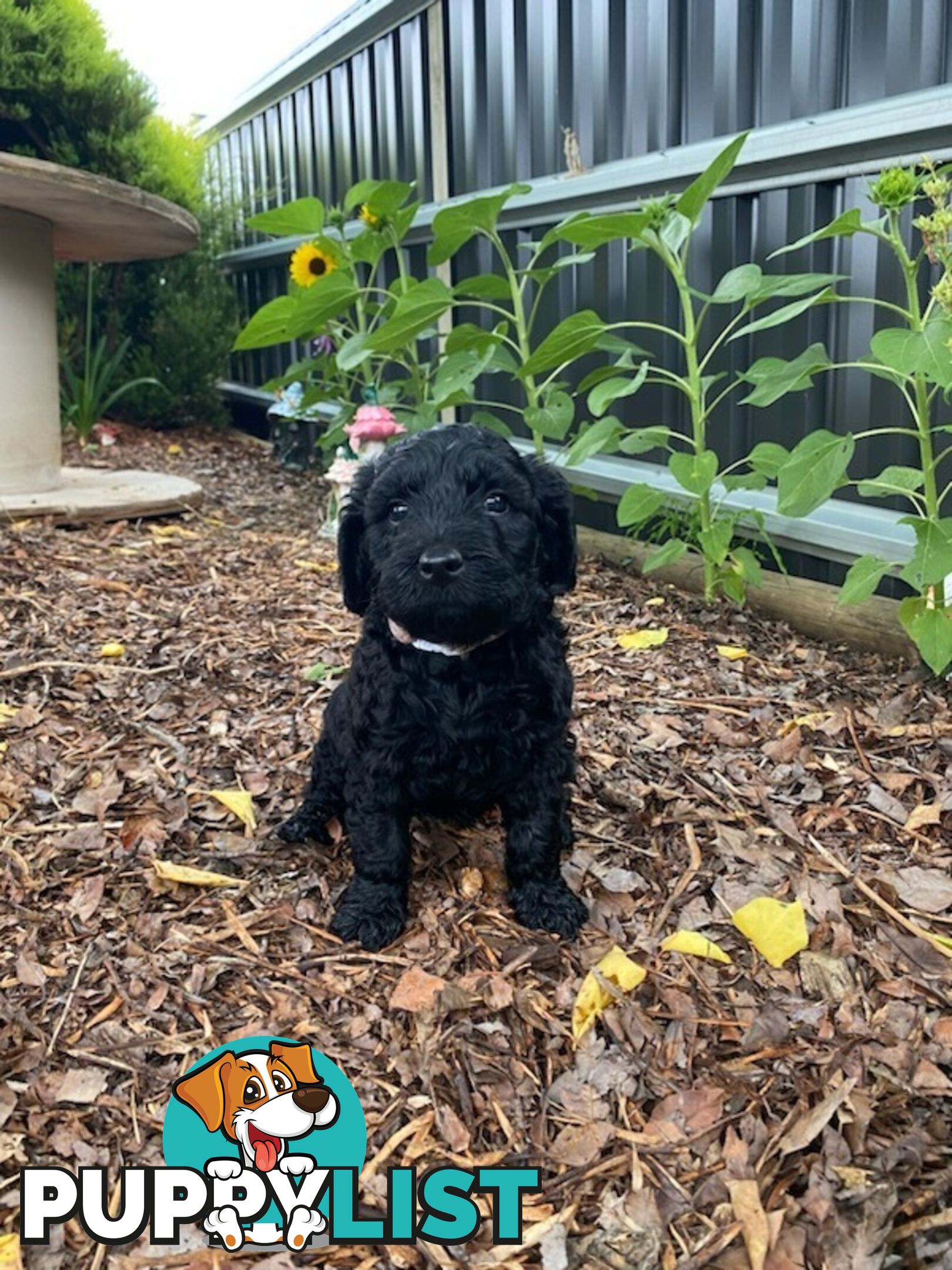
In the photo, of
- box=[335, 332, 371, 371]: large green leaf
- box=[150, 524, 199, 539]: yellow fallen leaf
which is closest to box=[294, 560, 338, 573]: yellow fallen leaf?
box=[150, 524, 199, 539]: yellow fallen leaf

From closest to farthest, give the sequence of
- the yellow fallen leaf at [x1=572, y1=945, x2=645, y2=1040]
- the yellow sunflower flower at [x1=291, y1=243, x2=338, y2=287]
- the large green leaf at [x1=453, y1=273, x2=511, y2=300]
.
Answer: the yellow fallen leaf at [x1=572, y1=945, x2=645, y2=1040]
the large green leaf at [x1=453, y1=273, x2=511, y2=300]
the yellow sunflower flower at [x1=291, y1=243, x2=338, y2=287]

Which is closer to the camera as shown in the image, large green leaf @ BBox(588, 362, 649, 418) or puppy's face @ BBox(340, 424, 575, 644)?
puppy's face @ BBox(340, 424, 575, 644)

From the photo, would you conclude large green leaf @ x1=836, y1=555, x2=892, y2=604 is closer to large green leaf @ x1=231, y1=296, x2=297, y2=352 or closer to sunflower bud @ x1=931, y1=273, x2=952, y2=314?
sunflower bud @ x1=931, y1=273, x2=952, y2=314

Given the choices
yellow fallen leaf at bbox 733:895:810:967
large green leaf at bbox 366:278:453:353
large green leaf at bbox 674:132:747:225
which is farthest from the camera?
large green leaf at bbox 366:278:453:353

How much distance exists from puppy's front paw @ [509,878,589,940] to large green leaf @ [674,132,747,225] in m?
2.19

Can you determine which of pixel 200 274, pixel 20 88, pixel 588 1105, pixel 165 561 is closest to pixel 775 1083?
pixel 588 1105

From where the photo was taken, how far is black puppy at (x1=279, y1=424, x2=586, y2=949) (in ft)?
6.28

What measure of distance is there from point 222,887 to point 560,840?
29.3 inches

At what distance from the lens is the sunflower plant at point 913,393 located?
8.80ft

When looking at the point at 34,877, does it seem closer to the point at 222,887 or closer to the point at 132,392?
the point at 222,887

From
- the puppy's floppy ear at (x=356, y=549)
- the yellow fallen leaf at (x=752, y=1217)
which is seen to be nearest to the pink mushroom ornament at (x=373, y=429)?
the puppy's floppy ear at (x=356, y=549)

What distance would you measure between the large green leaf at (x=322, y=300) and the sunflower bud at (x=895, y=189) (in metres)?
2.17

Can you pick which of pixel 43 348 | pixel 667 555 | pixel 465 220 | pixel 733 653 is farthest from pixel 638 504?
pixel 43 348

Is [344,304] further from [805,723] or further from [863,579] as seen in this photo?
[805,723]
